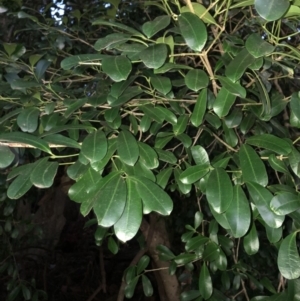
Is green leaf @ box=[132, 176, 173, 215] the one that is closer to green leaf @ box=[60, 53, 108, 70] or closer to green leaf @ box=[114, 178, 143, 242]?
green leaf @ box=[114, 178, 143, 242]

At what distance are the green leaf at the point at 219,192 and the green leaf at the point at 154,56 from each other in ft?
0.74

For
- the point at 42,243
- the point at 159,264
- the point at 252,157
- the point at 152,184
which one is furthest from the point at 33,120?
the point at 42,243

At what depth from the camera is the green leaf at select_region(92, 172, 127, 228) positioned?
69cm

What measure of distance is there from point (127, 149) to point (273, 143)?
0.89ft

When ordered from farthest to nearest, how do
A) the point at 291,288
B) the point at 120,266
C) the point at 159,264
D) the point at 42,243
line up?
the point at 120,266, the point at 42,243, the point at 159,264, the point at 291,288

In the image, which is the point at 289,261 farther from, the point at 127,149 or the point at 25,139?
the point at 25,139

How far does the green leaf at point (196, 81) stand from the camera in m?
0.78

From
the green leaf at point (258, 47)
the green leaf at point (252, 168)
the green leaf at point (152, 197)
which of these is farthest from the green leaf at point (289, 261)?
the green leaf at point (258, 47)

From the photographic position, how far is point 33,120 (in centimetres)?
89

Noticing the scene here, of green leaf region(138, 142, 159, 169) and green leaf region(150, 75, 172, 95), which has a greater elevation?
green leaf region(150, 75, 172, 95)

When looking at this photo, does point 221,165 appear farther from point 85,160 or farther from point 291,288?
point 291,288

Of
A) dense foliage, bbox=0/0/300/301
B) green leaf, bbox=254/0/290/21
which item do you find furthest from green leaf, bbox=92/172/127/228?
green leaf, bbox=254/0/290/21

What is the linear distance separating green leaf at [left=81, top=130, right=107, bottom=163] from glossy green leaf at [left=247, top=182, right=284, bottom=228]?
257mm

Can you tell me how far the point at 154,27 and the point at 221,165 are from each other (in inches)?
11.6
